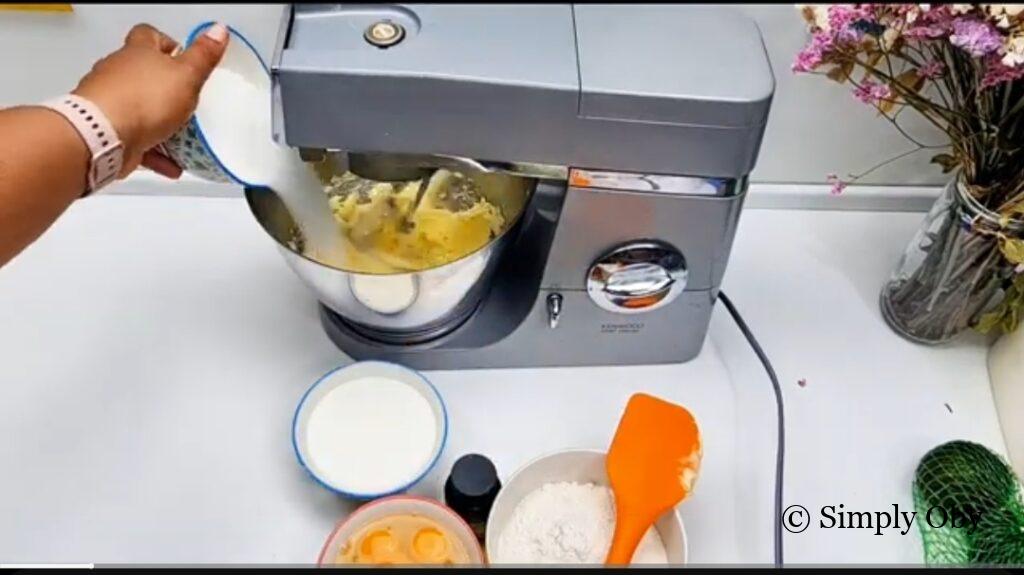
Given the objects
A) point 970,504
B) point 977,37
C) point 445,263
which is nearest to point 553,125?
point 445,263

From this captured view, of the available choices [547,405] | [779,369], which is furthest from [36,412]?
[779,369]

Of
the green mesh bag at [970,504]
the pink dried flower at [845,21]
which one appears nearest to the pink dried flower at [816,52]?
the pink dried flower at [845,21]

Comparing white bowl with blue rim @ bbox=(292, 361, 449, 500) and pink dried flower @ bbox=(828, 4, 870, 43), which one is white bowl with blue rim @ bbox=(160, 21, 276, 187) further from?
pink dried flower @ bbox=(828, 4, 870, 43)

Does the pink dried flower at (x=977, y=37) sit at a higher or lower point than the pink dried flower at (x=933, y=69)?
higher

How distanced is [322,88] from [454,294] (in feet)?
0.61

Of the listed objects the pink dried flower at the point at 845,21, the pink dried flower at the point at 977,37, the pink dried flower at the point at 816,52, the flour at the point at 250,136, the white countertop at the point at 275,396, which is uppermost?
the pink dried flower at the point at 977,37

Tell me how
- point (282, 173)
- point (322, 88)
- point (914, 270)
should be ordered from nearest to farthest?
point (322, 88)
point (282, 173)
point (914, 270)

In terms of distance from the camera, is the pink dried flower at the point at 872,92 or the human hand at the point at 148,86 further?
the pink dried flower at the point at 872,92

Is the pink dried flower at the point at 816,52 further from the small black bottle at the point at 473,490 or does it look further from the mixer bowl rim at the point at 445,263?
the small black bottle at the point at 473,490

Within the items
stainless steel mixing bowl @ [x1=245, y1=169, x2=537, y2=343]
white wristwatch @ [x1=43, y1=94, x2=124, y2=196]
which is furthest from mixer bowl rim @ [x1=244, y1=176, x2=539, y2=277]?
white wristwatch @ [x1=43, y1=94, x2=124, y2=196]

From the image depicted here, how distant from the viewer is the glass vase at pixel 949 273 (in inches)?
26.9

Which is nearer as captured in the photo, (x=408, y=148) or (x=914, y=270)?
(x=408, y=148)

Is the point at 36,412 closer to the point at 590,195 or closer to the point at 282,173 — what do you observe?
the point at 282,173

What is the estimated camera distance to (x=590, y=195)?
0.63m
